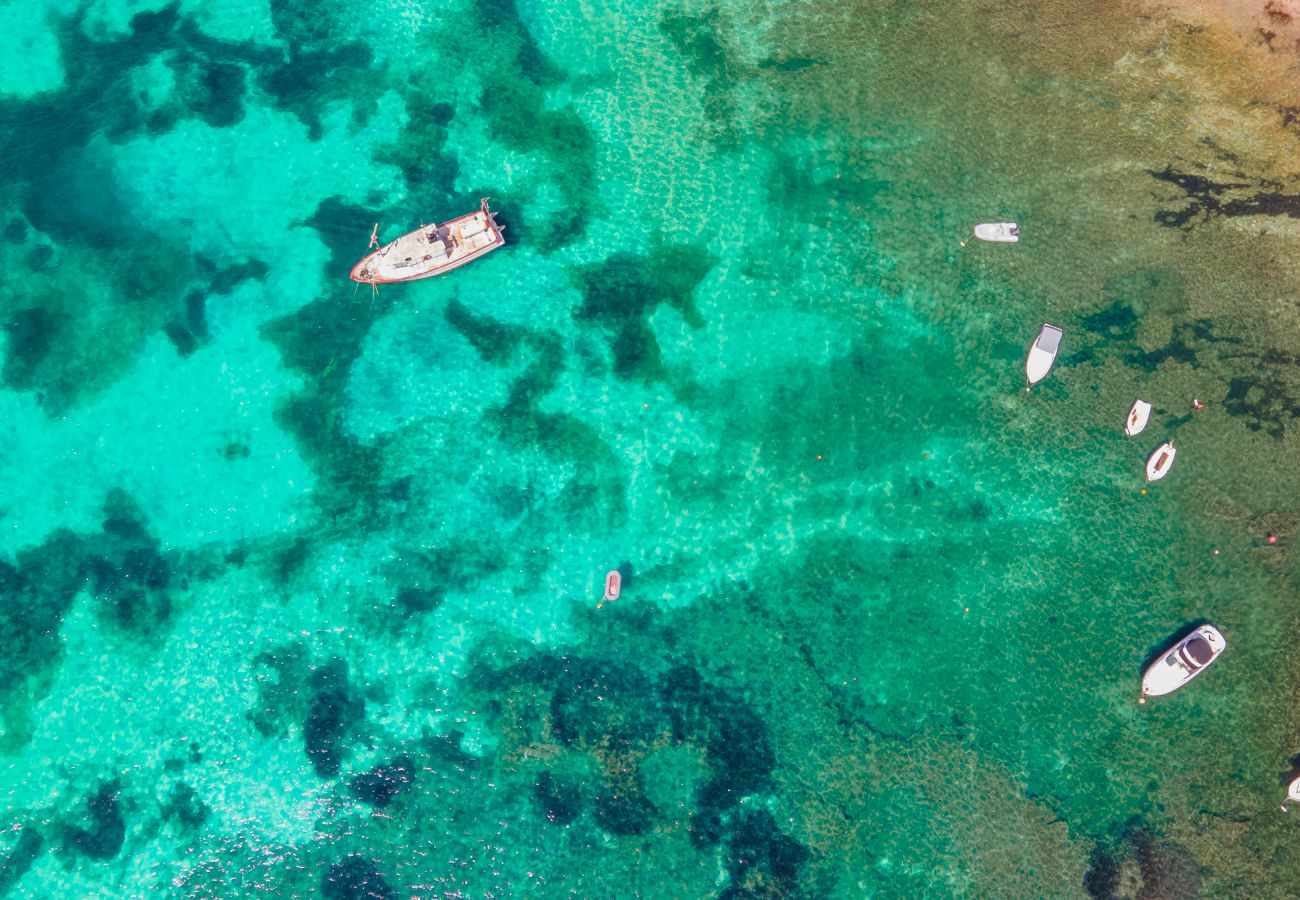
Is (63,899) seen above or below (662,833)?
below

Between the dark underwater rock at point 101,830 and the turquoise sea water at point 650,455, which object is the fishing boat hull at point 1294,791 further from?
the dark underwater rock at point 101,830

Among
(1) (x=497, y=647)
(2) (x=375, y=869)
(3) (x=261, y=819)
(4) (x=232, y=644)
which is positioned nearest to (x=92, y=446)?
(4) (x=232, y=644)

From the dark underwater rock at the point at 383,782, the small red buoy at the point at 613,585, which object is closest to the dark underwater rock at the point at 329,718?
the dark underwater rock at the point at 383,782

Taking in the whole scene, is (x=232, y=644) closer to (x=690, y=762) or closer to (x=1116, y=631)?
(x=690, y=762)

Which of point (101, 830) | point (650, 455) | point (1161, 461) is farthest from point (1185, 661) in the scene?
point (101, 830)

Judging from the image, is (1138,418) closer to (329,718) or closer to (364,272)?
(364,272)

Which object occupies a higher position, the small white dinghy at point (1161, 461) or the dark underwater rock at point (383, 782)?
the small white dinghy at point (1161, 461)

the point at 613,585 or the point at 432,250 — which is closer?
the point at 613,585
